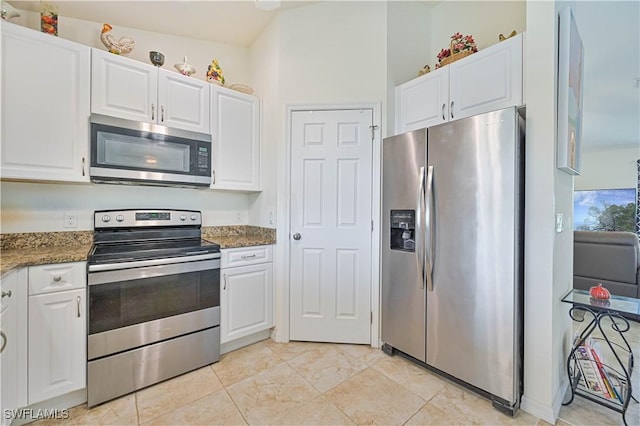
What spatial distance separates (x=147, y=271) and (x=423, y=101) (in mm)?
2437

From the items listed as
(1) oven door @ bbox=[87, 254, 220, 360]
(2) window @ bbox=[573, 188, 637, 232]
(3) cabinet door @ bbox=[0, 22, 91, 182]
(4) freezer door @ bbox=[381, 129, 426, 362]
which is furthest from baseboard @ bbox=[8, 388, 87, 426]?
(2) window @ bbox=[573, 188, 637, 232]

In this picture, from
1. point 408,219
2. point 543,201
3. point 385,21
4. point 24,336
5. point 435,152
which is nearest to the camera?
point 24,336

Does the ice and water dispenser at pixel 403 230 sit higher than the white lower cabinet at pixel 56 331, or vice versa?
the ice and water dispenser at pixel 403 230

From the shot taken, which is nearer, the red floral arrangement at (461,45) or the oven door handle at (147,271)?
the oven door handle at (147,271)

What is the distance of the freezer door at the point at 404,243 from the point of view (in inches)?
80.4

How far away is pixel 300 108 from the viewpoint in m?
2.55

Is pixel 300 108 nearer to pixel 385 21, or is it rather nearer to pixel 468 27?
pixel 385 21

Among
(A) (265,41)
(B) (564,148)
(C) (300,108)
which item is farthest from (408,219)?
(A) (265,41)

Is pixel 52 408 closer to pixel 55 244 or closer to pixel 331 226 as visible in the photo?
pixel 55 244

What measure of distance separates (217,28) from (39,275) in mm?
2497

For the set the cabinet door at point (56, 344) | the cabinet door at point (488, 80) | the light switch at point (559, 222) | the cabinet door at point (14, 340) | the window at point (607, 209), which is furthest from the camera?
the window at point (607, 209)

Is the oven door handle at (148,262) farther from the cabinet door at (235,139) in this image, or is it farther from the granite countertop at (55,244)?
the cabinet door at (235,139)

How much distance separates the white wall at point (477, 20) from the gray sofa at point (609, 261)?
2.88 m

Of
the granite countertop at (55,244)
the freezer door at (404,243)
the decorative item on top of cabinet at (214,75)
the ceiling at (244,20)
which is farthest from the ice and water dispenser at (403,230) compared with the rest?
the decorative item on top of cabinet at (214,75)
